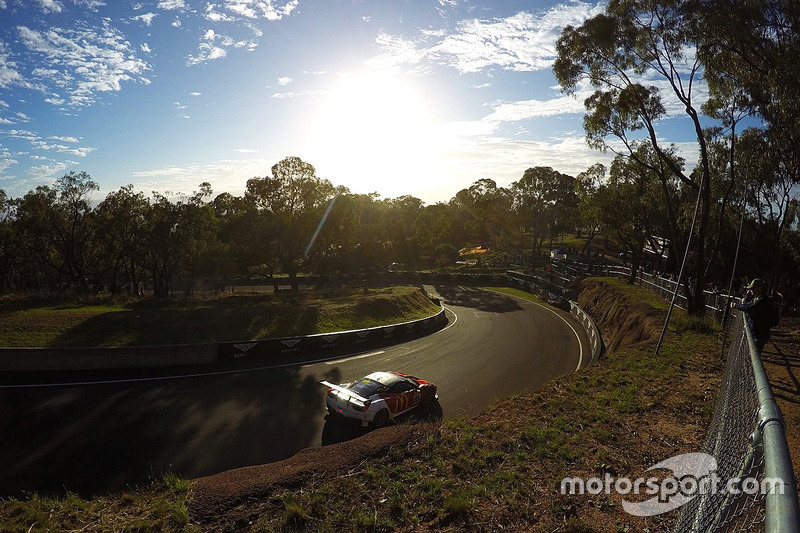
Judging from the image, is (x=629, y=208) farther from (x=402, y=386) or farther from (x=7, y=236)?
(x=7, y=236)

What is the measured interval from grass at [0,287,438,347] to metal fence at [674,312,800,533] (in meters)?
23.1

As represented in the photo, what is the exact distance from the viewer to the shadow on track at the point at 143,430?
11.1 metres

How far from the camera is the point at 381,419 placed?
46.2ft

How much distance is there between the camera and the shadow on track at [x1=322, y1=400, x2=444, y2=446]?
13406 mm

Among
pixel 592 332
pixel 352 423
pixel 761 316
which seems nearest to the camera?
pixel 761 316

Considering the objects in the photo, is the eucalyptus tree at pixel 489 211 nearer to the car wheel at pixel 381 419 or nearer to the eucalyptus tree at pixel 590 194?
Answer: the eucalyptus tree at pixel 590 194

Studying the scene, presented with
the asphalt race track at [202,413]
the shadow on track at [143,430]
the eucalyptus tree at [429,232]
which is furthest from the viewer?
the eucalyptus tree at [429,232]

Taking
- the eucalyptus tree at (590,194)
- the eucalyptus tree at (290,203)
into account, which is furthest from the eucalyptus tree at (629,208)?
the eucalyptus tree at (290,203)

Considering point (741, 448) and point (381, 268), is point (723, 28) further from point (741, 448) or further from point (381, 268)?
point (381, 268)

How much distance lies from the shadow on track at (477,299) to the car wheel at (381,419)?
2868 centimetres

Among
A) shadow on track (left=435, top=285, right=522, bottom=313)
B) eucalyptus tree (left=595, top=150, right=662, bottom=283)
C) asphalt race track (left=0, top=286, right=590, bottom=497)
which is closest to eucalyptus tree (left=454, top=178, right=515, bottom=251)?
shadow on track (left=435, top=285, right=522, bottom=313)

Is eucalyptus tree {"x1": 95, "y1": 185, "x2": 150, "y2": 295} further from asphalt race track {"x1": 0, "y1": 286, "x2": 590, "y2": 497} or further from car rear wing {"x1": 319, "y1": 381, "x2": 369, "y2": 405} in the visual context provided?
car rear wing {"x1": 319, "y1": 381, "x2": 369, "y2": 405}

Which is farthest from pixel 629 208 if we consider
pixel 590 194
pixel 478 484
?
pixel 478 484

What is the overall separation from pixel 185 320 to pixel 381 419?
16.8 m
